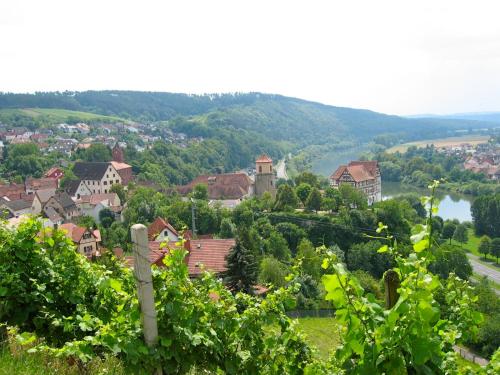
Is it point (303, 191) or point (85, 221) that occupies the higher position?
point (303, 191)

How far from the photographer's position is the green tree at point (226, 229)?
39484mm

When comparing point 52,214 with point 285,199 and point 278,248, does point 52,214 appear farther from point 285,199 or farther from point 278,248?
point 278,248

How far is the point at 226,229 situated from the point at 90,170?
3064 cm

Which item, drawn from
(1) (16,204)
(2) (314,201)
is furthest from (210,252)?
(1) (16,204)

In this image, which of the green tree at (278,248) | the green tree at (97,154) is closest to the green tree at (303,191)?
the green tree at (278,248)

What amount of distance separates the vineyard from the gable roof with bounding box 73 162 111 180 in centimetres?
5891

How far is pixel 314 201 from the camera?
4541 centimetres

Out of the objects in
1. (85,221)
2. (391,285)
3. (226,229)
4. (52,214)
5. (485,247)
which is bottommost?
(485,247)

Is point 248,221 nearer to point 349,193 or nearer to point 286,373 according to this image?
point 349,193

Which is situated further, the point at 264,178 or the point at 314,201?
the point at 264,178

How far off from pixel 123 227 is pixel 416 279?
137 feet

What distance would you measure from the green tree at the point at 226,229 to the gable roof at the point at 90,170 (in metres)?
27.9

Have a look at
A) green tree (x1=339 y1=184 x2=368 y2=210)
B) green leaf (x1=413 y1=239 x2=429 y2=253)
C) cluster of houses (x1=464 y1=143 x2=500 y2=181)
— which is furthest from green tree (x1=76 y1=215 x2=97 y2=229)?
cluster of houses (x1=464 y1=143 x2=500 y2=181)

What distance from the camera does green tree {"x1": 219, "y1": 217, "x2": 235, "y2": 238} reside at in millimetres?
39484
